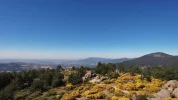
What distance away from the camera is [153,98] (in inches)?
1399

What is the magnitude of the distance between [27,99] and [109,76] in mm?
33479

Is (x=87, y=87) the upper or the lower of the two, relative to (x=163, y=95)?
lower

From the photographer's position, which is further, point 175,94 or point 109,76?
point 109,76

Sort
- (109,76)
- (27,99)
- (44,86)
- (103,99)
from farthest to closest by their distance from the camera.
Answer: (109,76), (44,86), (27,99), (103,99)

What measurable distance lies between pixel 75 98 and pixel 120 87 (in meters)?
14.0

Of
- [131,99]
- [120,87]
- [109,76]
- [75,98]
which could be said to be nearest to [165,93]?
[131,99]

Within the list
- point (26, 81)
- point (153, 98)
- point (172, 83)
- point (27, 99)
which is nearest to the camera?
point (153, 98)

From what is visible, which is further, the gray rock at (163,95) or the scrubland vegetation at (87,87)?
the scrubland vegetation at (87,87)

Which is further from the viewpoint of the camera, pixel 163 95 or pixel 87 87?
pixel 87 87

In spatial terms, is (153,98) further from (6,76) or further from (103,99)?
(6,76)

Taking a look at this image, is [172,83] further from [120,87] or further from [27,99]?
[27,99]

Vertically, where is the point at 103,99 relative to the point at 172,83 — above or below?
below

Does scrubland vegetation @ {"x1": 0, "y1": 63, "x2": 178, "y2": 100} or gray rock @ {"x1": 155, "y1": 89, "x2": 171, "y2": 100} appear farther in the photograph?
scrubland vegetation @ {"x1": 0, "y1": 63, "x2": 178, "y2": 100}

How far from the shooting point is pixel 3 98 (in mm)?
49438
